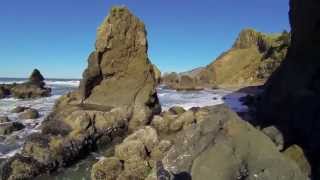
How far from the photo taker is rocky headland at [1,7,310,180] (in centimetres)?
847

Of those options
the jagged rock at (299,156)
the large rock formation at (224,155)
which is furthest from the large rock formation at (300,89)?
the large rock formation at (224,155)

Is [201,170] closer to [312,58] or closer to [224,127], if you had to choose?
[224,127]

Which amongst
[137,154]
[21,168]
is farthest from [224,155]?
[21,168]

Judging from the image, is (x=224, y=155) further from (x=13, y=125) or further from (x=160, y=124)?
(x=13, y=125)

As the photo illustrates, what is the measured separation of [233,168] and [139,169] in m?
5.63

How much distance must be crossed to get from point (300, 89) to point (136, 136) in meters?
6.55

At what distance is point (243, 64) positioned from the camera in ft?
261

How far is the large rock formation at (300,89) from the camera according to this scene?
1357 centimetres

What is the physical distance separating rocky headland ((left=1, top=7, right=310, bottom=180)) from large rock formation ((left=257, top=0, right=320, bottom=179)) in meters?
0.99

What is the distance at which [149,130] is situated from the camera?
56.6ft

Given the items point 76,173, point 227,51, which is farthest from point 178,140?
point 227,51

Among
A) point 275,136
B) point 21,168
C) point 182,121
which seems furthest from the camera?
point 182,121

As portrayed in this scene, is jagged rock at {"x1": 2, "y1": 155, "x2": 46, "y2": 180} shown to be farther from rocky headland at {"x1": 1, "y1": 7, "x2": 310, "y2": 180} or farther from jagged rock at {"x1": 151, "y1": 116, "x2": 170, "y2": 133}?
jagged rock at {"x1": 151, "y1": 116, "x2": 170, "y2": 133}

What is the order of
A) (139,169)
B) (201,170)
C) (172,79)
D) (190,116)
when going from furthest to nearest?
(172,79) < (190,116) < (139,169) < (201,170)
